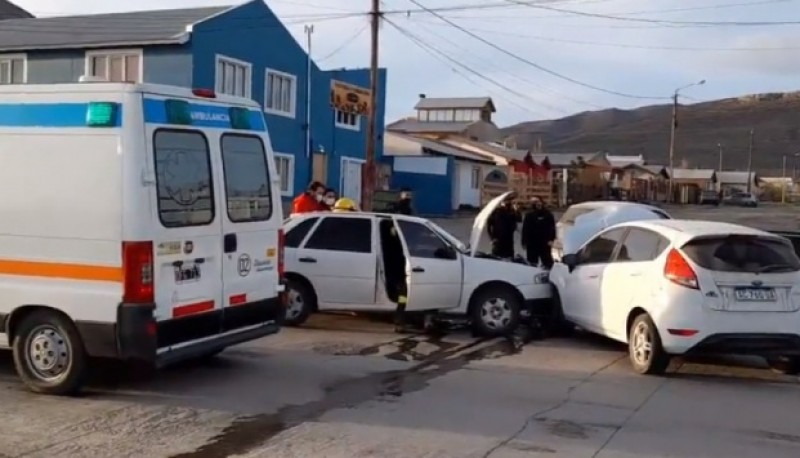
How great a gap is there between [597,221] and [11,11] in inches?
1706

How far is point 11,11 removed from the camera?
5259cm

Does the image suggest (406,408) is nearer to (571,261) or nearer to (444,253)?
(444,253)

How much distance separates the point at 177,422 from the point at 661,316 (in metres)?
4.93

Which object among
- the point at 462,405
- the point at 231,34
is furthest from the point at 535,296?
the point at 231,34

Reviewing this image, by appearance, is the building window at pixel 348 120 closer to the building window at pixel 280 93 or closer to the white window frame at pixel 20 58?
the building window at pixel 280 93

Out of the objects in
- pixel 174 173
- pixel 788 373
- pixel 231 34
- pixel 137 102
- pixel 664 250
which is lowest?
pixel 788 373

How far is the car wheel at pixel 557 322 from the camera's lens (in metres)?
12.6

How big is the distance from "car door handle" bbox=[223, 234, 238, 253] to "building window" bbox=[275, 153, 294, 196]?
26.4 meters

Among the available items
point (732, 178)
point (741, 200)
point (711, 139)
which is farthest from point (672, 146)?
point (711, 139)

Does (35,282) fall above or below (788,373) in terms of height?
above

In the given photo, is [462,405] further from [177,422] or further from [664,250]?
[664,250]

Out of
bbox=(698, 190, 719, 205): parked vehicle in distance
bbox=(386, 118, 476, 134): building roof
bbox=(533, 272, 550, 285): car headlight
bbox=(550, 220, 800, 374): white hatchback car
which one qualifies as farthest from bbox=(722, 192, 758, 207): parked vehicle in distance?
bbox=(550, 220, 800, 374): white hatchback car

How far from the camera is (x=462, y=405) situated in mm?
8398

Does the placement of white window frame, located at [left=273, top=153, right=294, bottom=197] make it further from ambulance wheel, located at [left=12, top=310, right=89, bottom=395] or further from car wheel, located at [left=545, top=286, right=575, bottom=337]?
ambulance wheel, located at [left=12, top=310, right=89, bottom=395]
